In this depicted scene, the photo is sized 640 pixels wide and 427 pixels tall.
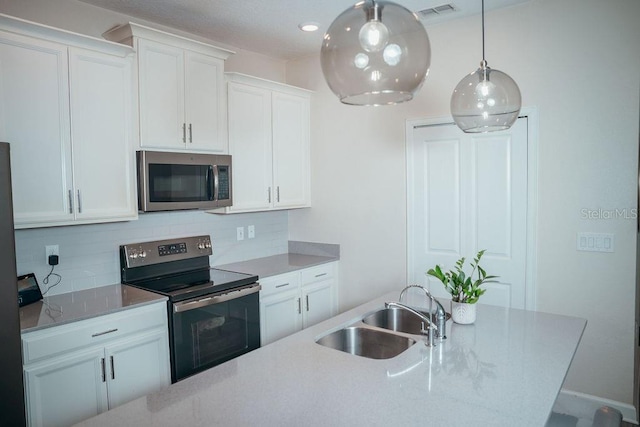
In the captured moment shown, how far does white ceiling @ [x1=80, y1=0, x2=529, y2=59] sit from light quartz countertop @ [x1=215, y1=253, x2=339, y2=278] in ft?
5.96

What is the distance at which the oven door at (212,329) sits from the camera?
2.71 meters

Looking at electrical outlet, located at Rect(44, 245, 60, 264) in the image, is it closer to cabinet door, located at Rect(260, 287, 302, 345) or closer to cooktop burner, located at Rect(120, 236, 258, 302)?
cooktop burner, located at Rect(120, 236, 258, 302)

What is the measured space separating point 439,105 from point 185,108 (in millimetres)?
1821

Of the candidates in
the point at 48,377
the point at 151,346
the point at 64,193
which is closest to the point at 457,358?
the point at 151,346

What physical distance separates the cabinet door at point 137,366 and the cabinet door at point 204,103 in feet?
4.24

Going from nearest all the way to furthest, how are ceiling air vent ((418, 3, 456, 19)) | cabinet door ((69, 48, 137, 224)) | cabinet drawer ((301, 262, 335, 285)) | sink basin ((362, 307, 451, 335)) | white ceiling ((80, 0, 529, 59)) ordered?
sink basin ((362, 307, 451, 335)) → cabinet door ((69, 48, 137, 224)) → white ceiling ((80, 0, 529, 59)) → ceiling air vent ((418, 3, 456, 19)) → cabinet drawer ((301, 262, 335, 285))

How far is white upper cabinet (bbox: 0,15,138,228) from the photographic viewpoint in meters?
2.32

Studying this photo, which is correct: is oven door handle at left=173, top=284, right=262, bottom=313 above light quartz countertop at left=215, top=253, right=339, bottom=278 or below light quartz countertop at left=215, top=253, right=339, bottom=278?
below

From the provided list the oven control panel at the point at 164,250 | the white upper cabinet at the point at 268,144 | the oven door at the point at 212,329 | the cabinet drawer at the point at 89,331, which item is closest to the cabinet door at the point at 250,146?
the white upper cabinet at the point at 268,144

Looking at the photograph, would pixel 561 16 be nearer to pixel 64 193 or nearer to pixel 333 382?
pixel 333 382

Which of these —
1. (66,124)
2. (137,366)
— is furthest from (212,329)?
(66,124)

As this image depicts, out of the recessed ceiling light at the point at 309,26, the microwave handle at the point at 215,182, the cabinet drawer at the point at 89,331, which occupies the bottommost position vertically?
the cabinet drawer at the point at 89,331

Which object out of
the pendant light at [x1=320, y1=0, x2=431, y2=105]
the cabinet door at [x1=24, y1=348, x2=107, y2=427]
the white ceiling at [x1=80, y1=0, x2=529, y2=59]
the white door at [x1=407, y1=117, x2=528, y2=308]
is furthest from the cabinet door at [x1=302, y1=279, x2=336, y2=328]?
the pendant light at [x1=320, y1=0, x2=431, y2=105]

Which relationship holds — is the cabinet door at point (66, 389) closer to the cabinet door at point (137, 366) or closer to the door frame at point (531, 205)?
the cabinet door at point (137, 366)
